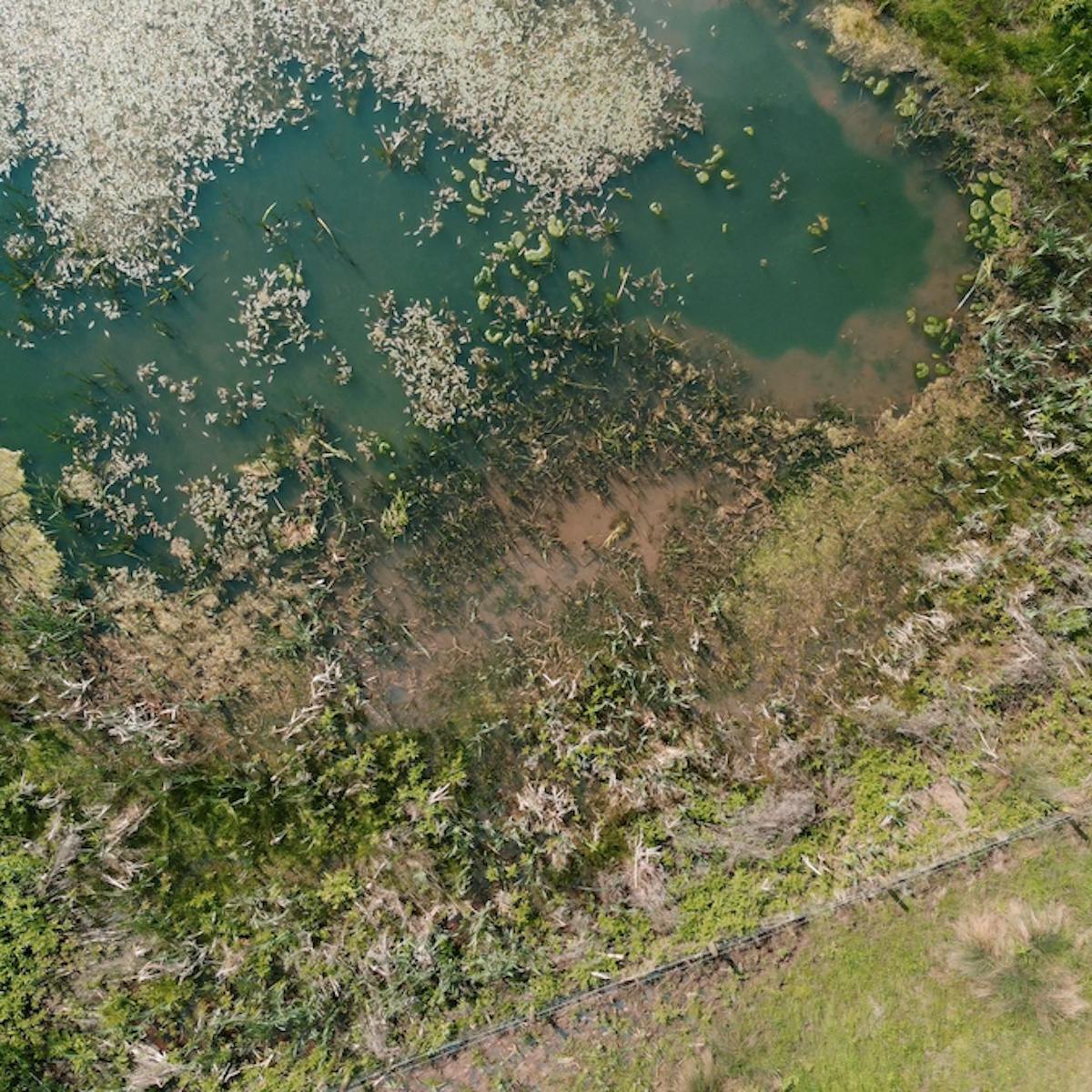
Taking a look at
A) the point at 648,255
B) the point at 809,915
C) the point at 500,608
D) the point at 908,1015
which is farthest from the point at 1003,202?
the point at 908,1015

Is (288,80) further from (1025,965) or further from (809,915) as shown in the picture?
(1025,965)

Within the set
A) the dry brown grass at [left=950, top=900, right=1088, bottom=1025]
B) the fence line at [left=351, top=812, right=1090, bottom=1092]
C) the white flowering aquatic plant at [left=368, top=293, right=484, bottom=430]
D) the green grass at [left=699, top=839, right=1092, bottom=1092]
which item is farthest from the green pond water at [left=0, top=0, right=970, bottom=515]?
the dry brown grass at [left=950, top=900, right=1088, bottom=1025]

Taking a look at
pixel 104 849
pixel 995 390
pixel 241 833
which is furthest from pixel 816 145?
pixel 104 849

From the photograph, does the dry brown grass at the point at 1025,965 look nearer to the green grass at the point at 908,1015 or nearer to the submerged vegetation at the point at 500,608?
the green grass at the point at 908,1015

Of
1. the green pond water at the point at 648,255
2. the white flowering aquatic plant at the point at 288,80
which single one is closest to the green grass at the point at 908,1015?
the green pond water at the point at 648,255

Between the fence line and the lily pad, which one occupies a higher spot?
the lily pad

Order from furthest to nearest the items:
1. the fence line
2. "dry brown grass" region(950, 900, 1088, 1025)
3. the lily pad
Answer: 1. the lily pad
2. the fence line
3. "dry brown grass" region(950, 900, 1088, 1025)

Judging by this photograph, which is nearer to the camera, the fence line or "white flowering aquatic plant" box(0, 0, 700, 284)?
the fence line

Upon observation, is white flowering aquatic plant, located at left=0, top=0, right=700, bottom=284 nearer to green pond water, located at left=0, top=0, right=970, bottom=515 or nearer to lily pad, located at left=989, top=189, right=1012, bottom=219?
green pond water, located at left=0, top=0, right=970, bottom=515
